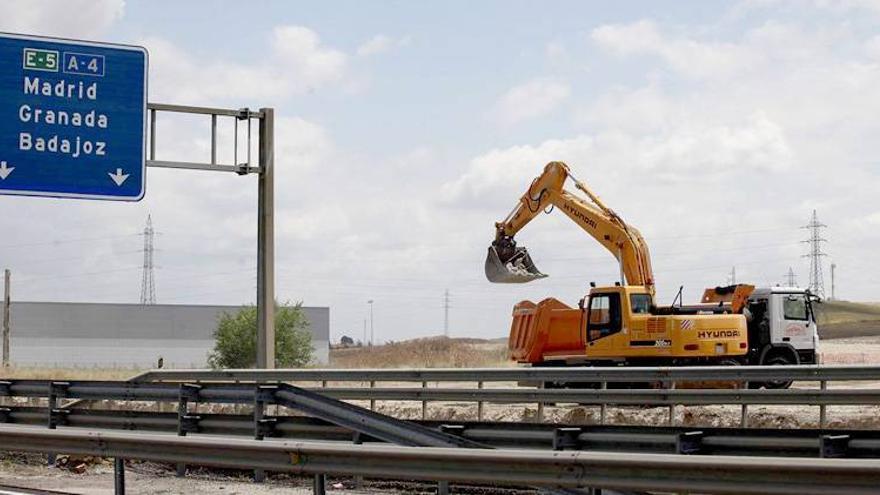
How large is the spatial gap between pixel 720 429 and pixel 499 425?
1985 millimetres

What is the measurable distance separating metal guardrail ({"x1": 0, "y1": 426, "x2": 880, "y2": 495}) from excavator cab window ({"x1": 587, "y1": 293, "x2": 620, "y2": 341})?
63.9ft

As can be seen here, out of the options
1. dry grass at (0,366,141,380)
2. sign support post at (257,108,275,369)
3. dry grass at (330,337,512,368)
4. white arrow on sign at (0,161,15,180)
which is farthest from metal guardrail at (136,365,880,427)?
dry grass at (330,337,512,368)

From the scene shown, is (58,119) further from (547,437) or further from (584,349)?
(547,437)

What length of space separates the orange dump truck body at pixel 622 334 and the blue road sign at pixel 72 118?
372 inches

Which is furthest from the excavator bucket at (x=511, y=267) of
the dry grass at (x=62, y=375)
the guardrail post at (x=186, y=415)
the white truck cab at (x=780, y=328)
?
the dry grass at (x=62, y=375)

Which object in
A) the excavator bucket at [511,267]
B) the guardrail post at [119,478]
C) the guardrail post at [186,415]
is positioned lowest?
the guardrail post at [119,478]

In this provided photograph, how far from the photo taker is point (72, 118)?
78.7 ft

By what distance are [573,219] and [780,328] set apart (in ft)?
16.5

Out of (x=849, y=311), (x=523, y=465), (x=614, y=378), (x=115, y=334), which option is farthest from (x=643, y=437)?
(x=849, y=311)

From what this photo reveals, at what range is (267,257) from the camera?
2577 cm

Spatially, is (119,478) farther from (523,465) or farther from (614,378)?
(614,378)

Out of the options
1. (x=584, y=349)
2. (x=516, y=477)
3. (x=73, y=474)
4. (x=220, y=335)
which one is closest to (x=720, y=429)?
(x=516, y=477)

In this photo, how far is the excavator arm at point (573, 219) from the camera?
29.0m

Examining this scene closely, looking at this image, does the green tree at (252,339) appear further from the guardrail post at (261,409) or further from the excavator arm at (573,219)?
the guardrail post at (261,409)
